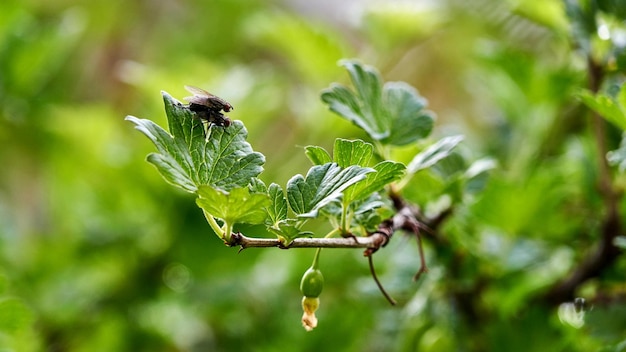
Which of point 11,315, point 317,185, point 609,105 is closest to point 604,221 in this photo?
point 609,105

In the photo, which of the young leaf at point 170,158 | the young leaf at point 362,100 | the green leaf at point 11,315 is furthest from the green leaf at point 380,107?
the green leaf at point 11,315

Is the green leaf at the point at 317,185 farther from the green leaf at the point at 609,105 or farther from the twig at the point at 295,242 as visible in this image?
the green leaf at the point at 609,105

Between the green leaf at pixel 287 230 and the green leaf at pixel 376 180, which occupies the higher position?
the green leaf at pixel 376 180

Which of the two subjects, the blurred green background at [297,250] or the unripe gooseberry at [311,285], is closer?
the unripe gooseberry at [311,285]

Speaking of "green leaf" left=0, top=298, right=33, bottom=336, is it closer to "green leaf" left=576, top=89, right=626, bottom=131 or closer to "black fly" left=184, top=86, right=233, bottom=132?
A: "black fly" left=184, top=86, right=233, bottom=132

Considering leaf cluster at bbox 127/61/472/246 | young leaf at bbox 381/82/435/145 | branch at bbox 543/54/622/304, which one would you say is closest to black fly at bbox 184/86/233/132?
leaf cluster at bbox 127/61/472/246

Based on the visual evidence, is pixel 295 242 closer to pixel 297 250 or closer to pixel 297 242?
pixel 297 242
